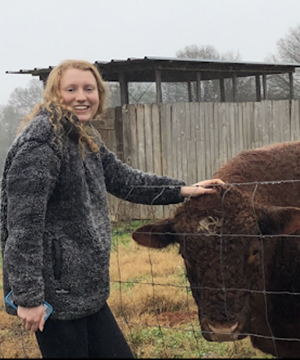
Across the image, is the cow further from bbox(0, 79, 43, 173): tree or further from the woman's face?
bbox(0, 79, 43, 173): tree

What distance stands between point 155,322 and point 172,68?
7299 millimetres

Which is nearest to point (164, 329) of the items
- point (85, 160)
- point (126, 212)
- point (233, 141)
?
point (85, 160)

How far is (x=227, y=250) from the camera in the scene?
3369 mm

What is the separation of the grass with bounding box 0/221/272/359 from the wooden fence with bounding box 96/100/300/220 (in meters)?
3.18

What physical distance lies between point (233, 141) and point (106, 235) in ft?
30.7

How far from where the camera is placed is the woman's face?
10.0 ft

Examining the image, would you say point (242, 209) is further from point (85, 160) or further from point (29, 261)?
point (29, 261)

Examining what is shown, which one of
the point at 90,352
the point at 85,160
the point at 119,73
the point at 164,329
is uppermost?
the point at 119,73

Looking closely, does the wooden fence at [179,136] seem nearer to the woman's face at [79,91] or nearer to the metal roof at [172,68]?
the metal roof at [172,68]

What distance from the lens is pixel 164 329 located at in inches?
206

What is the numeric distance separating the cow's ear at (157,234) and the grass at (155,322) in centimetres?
20

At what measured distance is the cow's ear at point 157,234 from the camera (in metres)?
3.93

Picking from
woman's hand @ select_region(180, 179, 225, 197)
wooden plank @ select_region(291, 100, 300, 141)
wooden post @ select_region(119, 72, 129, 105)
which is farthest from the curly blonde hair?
wooden plank @ select_region(291, 100, 300, 141)

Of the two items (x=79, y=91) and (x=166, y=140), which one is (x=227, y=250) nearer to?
(x=79, y=91)
